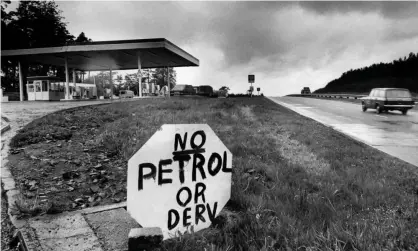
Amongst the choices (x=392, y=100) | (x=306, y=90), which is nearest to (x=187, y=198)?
(x=392, y=100)

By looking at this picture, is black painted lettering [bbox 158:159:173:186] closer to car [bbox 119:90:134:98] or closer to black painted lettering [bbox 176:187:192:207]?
black painted lettering [bbox 176:187:192:207]

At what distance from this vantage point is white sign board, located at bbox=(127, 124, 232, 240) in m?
2.61

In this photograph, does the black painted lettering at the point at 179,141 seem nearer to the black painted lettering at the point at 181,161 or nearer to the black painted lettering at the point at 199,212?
the black painted lettering at the point at 181,161

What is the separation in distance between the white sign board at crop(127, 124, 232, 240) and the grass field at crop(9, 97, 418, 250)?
219 mm

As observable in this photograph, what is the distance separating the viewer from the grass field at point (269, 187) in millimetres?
3100

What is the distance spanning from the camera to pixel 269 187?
15.7ft

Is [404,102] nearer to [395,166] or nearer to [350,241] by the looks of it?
[395,166]

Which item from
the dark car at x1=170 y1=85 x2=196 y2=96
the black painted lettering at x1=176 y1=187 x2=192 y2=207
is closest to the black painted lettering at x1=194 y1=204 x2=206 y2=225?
the black painted lettering at x1=176 y1=187 x2=192 y2=207

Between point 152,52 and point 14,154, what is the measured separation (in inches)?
900

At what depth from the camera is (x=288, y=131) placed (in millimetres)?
10523

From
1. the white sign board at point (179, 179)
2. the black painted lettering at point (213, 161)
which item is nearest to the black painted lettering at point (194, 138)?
the white sign board at point (179, 179)

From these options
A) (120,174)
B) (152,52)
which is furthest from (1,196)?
(152,52)

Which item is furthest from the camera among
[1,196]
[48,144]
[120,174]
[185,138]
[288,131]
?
[288,131]

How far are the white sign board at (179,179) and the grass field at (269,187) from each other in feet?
0.72
